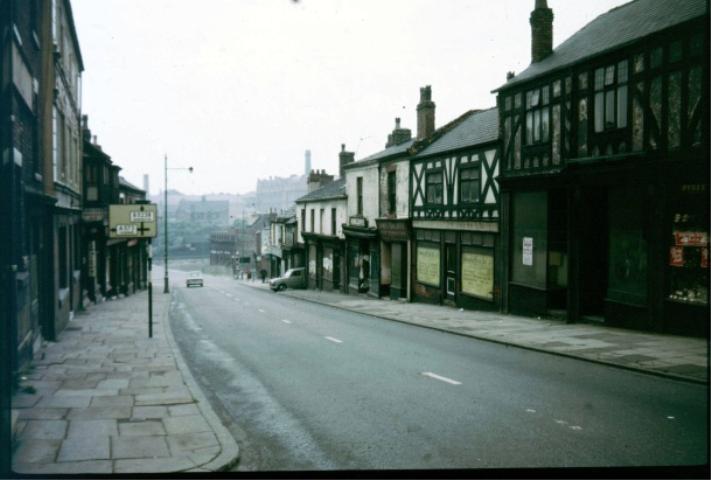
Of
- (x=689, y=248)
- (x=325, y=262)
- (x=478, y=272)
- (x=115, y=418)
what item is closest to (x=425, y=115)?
(x=478, y=272)

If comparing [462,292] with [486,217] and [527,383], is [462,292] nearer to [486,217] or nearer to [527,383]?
[486,217]

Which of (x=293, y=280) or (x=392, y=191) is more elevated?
(x=392, y=191)

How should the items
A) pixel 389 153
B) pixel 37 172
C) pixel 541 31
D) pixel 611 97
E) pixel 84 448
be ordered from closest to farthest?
pixel 84 448 → pixel 37 172 → pixel 611 97 → pixel 541 31 → pixel 389 153

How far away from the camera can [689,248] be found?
14.2m

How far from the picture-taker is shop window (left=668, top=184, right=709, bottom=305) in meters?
13.9

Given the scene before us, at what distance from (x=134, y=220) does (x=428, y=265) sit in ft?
53.2

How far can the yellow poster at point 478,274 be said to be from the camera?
23.7 m

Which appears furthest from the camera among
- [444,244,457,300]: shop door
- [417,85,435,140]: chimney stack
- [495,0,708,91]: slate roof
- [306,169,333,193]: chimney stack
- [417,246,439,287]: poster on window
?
[306,169,333,193]: chimney stack

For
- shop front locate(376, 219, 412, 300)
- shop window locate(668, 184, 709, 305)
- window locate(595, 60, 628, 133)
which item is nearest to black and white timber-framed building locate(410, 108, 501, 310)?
shop front locate(376, 219, 412, 300)

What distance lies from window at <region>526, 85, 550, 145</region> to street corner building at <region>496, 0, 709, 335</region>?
0.17 feet

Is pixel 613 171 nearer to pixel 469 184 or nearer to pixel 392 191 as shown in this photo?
pixel 469 184

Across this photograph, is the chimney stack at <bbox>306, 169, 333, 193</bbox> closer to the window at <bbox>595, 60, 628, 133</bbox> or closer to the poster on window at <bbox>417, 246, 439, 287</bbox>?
the poster on window at <bbox>417, 246, 439, 287</bbox>

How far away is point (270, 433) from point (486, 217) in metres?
17.1

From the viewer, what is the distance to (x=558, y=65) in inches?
741
